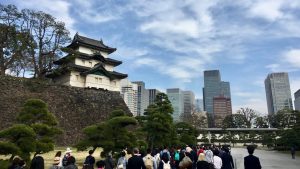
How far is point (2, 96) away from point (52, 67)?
526 inches

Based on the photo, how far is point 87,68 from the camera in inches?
1800

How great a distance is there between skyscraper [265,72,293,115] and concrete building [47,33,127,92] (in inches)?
5543

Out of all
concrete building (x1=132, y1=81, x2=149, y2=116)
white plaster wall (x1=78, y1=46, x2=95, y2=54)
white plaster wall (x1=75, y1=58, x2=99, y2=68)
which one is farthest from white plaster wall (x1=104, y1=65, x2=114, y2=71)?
concrete building (x1=132, y1=81, x2=149, y2=116)

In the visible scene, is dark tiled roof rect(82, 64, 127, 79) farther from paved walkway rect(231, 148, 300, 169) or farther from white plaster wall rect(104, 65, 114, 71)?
paved walkway rect(231, 148, 300, 169)

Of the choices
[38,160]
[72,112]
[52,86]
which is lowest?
[38,160]

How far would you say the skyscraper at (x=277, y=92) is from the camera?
548 ft

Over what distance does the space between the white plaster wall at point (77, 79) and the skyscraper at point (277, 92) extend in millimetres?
146953

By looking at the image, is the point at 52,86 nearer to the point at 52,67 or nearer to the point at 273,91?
the point at 52,67

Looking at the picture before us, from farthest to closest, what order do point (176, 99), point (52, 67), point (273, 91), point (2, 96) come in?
→ 1. point (176, 99)
2. point (273, 91)
3. point (52, 67)
4. point (2, 96)

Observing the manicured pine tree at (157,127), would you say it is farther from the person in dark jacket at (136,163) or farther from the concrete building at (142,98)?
the concrete building at (142,98)

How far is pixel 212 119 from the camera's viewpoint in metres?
104

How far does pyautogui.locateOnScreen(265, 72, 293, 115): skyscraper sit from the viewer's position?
167100 millimetres

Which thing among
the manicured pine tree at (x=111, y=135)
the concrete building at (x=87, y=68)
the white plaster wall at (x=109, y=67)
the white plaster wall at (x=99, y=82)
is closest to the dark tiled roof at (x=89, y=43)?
the concrete building at (x=87, y=68)

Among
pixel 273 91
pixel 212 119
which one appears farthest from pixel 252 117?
pixel 273 91
